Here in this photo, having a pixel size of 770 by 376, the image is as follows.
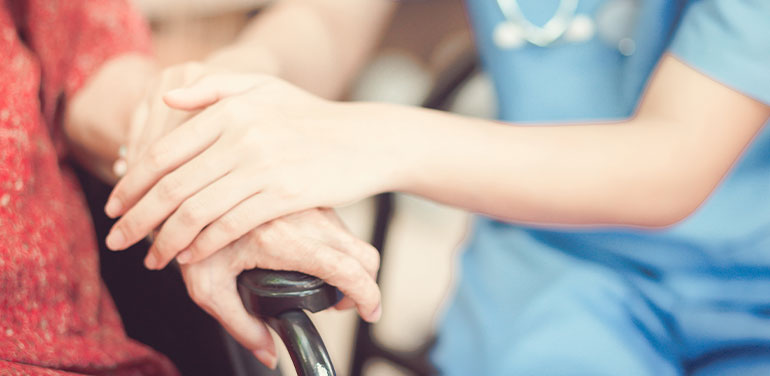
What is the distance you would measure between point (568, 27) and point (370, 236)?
40cm

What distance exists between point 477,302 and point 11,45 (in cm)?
51

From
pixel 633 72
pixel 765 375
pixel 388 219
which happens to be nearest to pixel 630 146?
pixel 633 72

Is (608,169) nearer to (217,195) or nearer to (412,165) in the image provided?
(412,165)

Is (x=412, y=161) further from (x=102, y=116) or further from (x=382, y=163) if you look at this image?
(x=102, y=116)

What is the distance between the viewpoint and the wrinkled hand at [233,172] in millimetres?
451

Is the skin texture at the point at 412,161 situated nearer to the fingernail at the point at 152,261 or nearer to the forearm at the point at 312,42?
the fingernail at the point at 152,261

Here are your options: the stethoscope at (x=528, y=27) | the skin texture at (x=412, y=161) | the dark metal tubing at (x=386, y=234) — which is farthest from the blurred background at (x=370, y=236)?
the stethoscope at (x=528, y=27)

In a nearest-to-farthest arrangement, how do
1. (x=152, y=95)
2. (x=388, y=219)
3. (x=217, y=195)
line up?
(x=217, y=195) < (x=152, y=95) < (x=388, y=219)

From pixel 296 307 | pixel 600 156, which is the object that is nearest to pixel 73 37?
pixel 296 307

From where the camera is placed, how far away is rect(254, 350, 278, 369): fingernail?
0.52 metres

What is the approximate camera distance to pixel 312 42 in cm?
77

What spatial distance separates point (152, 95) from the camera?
0.55 metres

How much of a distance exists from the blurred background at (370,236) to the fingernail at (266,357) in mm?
14

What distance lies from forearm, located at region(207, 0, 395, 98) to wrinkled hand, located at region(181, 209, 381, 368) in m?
0.22
